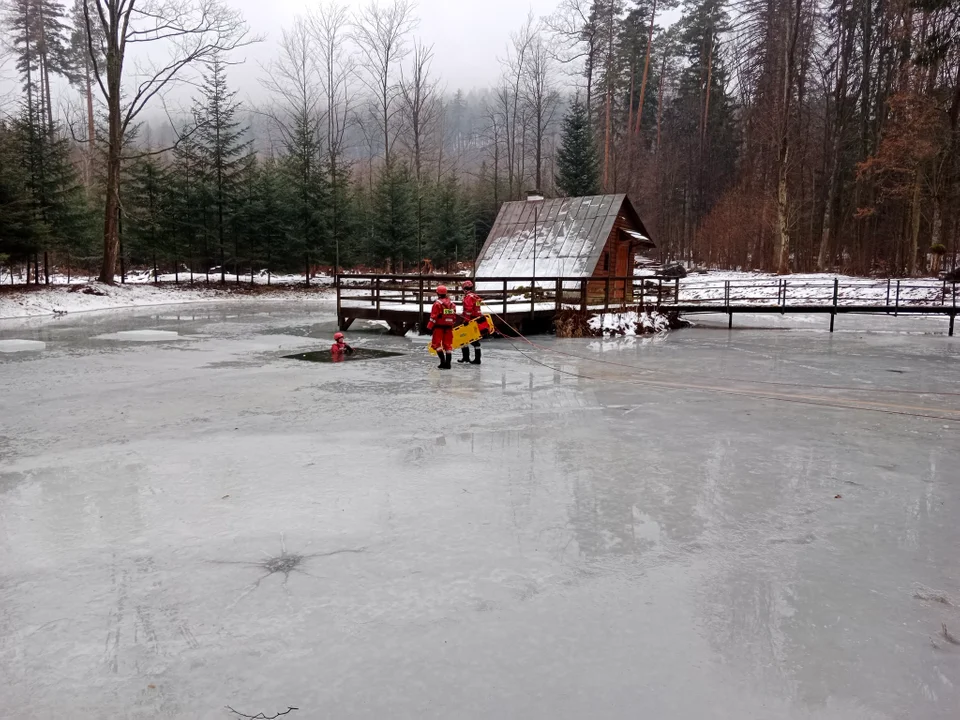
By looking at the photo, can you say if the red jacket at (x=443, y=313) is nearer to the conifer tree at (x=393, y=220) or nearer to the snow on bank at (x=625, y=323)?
the snow on bank at (x=625, y=323)

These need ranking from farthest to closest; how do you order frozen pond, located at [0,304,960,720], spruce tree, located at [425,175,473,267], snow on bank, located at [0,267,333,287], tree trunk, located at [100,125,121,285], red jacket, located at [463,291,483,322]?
spruce tree, located at [425,175,473,267] → snow on bank, located at [0,267,333,287] → tree trunk, located at [100,125,121,285] → red jacket, located at [463,291,483,322] → frozen pond, located at [0,304,960,720]

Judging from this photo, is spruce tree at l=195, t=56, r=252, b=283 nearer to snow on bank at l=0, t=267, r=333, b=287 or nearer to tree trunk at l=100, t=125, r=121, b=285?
snow on bank at l=0, t=267, r=333, b=287

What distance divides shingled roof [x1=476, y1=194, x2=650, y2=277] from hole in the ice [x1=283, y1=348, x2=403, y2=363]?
34.7ft

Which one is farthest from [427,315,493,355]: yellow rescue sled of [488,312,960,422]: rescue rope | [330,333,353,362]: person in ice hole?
[330,333,353,362]: person in ice hole

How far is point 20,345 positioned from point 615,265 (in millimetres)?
19884

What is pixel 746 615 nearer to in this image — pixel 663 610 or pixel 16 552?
pixel 663 610

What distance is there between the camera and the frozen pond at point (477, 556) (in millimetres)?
2996

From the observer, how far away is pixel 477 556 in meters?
4.31

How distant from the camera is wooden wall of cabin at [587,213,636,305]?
2448cm

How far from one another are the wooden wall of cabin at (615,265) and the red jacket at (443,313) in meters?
12.6

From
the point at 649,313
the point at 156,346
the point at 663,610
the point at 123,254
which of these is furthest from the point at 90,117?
the point at 663,610

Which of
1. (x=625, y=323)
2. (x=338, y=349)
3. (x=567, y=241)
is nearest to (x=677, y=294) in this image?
(x=567, y=241)

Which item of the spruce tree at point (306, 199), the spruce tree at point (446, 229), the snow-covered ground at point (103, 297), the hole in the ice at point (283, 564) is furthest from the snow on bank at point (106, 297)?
the hole in the ice at point (283, 564)

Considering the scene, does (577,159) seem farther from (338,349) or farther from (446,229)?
(338,349)
